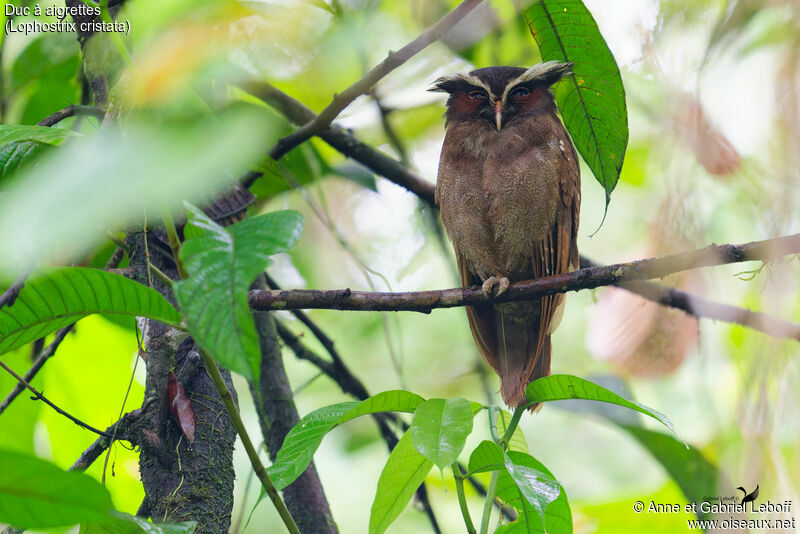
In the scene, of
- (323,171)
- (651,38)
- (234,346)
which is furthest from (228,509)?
(651,38)

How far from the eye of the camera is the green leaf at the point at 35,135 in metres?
1.19

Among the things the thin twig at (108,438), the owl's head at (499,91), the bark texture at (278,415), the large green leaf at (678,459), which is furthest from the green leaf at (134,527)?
the owl's head at (499,91)

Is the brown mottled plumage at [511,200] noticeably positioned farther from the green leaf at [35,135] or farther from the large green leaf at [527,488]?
the green leaf at [35,135]

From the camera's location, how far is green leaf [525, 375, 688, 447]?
1351mm

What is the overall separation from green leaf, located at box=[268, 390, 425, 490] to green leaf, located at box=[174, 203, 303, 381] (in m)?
0.53

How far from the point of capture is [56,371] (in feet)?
7.95

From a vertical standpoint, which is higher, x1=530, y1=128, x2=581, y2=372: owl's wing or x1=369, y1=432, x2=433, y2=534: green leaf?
x1=530, y1=128, x2=581, y2=372: owl's wing

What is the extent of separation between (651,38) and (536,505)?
1725mm

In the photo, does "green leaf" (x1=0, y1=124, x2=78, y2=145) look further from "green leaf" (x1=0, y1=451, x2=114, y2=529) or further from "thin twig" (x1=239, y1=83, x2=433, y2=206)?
"thin twig" (x1=239, y1=83, x2=433, y2=206)

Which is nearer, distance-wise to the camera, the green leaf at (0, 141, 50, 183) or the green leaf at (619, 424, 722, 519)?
the green leaf at (0, 141, 50, 183)

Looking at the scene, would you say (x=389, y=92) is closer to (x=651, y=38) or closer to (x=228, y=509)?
(x=651, y=38)

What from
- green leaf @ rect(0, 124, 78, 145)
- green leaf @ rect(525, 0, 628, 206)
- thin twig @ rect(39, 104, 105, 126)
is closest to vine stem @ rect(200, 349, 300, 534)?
green leaf @ rect(0, 124, 78, 145)

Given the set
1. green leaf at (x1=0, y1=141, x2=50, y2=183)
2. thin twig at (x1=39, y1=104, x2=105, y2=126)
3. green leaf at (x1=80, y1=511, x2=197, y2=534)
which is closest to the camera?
green leaf at (x1=80, y1=511, x2=197, y2=534)

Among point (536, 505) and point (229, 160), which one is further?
point (536, 505)
